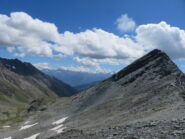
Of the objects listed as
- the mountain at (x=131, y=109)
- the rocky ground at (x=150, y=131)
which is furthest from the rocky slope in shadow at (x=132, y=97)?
the rocky ground at (x=150, y=131)

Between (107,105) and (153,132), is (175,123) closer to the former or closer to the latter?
(153,132)

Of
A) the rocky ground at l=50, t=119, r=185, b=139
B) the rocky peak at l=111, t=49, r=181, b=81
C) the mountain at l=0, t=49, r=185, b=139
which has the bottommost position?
the rocky ground at l=50, t=119, r=185, b=139

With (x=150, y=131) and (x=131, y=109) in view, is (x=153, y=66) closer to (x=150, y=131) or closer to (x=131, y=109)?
(x=131, y=109)

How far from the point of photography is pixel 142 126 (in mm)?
32688

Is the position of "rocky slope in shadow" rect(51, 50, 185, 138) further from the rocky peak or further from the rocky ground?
the rocky ground

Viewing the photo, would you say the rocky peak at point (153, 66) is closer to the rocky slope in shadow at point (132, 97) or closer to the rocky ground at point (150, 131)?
the rocky slope in shadow at point (132, 97)

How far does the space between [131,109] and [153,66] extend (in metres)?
43.4

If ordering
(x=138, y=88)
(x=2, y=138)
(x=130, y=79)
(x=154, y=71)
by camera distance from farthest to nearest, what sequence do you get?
(x=130, y=79) < (x=154, y=71) < (x=138, y=88) < (x=2, y=138)

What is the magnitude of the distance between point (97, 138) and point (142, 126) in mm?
6642

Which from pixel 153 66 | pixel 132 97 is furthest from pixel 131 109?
pixel 153 66

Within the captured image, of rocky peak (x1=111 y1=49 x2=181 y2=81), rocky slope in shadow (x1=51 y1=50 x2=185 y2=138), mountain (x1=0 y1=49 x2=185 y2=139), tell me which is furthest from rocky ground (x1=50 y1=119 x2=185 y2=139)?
rocky peak (x1=111 y1=49 x2=181 y2=81)

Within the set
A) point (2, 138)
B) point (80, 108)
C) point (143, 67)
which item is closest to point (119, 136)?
point (2, 138)

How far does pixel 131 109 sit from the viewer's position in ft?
195

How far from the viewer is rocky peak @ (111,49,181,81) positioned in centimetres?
8742
